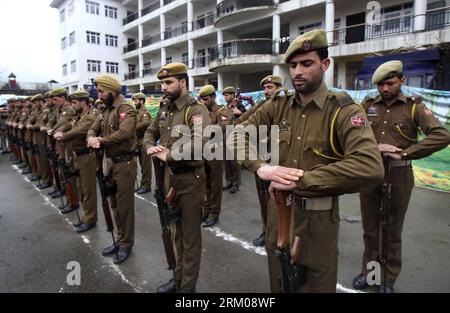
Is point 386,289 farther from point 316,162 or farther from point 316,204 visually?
point 316,162

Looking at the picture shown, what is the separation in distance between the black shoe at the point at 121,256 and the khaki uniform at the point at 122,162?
2.0 inches

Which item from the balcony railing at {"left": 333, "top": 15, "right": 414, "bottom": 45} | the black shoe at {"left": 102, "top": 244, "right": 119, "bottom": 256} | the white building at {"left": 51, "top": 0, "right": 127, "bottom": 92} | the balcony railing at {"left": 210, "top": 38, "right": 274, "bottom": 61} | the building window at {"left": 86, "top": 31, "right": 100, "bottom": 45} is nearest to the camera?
the black shoe at {"left": 102, "top": 244, "right": 119, "bottom": 256}

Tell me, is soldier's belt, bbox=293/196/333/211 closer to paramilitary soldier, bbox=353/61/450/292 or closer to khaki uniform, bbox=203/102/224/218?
paramilitary soldier, bbox=353/61/450/292

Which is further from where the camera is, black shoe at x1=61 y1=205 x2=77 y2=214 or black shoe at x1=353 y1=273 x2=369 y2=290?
black shoe at x1=61 y1=205 x2=77 y2=214

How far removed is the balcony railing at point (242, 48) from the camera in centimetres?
2325

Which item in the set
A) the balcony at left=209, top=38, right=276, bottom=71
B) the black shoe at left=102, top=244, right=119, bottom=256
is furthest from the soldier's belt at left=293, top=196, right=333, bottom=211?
the balcony at left=209, top=38, right=276, bottom=71

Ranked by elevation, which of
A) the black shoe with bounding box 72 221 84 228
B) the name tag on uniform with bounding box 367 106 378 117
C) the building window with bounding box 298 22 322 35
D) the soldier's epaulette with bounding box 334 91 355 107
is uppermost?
the building window with bounding box 298 22 322 35

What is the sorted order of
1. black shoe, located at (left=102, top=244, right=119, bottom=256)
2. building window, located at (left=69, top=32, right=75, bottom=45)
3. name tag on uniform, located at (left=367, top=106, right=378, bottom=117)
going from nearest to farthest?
name tag on uniform, located at (left=367, top=106, right=378, bottom=117) → black shoe, located at (left=102, top=244, right=119, bottom=256) → building window, located at (left=69, top=32, right=75, bottom=45)

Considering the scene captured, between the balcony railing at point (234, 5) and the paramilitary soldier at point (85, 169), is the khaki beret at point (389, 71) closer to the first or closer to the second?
the paramilitary soldier at point (85, 169)

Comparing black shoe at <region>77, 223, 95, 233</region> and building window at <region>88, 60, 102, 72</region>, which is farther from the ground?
building window at <region>88, 60, 102, 72</region>

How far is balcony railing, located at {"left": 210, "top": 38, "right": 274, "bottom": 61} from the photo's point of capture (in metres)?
23.2

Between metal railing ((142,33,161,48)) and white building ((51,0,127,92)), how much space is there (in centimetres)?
435

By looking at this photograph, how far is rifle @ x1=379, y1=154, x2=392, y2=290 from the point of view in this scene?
2.91 meters

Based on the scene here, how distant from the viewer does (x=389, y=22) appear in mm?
16469
